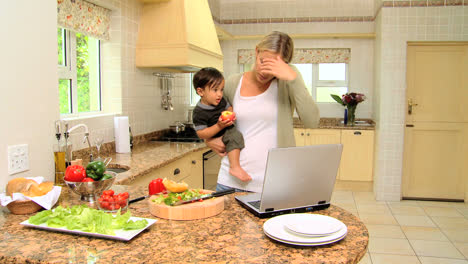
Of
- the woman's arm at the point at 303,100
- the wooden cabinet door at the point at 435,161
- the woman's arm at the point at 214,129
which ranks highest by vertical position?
the woman's arm at the point at 303,100

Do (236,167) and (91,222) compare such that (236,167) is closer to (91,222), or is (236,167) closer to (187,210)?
(187,210)

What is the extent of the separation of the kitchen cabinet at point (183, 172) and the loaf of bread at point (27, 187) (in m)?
0.84

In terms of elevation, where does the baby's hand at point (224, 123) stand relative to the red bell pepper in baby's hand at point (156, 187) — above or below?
above

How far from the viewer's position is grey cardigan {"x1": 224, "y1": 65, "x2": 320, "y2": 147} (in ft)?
5.78

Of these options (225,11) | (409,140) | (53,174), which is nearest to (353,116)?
(409,140)

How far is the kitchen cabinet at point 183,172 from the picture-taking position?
2.80 m

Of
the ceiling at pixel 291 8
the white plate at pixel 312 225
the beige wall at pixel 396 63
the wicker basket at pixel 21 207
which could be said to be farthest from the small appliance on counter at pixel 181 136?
the white plate at pixel 312 225

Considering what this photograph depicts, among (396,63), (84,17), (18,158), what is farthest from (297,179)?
(396,63)

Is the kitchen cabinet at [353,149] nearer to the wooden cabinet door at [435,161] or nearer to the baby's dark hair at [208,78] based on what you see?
the wooden cabinet door at [435,161]

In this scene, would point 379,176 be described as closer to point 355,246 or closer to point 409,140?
point 409,140

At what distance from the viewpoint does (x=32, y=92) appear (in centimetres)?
197

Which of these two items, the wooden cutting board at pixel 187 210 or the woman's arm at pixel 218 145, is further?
the woman's arm at pixel 218 145

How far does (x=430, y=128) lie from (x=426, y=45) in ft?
3.37

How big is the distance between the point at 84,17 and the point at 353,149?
372 cm
